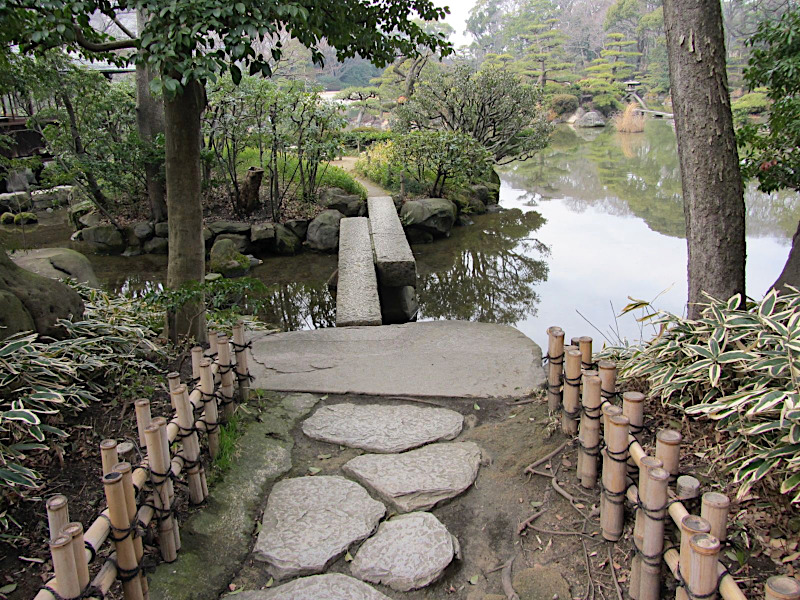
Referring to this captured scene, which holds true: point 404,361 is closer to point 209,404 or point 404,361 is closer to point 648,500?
point 209,404

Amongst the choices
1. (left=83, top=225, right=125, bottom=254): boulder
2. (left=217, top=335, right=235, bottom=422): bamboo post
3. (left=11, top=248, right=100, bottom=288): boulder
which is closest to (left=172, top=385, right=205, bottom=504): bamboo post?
(left=217, top=335, right=235, bottom=422): bamboo post

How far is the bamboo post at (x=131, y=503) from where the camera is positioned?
5.85 ft

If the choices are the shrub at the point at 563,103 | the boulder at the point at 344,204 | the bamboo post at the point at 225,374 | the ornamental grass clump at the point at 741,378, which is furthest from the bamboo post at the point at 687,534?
the shrub at the point at 563,103

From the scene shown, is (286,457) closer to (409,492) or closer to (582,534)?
(409,492)

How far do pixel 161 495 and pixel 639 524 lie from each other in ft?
5.07

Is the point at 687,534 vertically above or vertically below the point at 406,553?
above

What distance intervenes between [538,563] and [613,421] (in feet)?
1.88

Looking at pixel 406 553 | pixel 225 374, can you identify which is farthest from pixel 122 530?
pixel 225 374

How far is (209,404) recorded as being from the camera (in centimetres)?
257

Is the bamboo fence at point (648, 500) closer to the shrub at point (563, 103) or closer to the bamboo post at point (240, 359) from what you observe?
the bamboo post at point (240, 359)

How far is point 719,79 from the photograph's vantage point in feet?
9.50

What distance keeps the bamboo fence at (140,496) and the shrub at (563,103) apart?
27.1m

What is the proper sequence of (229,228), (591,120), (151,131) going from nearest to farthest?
1. (229,228)
2. (151,131)
3. (591,120)

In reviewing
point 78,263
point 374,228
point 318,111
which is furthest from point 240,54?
point 318,111
